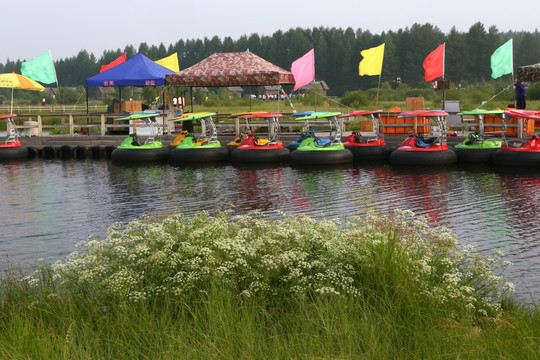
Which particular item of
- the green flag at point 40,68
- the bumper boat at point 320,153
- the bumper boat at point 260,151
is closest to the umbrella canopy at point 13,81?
the green flag at point 40,68

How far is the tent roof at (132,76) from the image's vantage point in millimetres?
32406

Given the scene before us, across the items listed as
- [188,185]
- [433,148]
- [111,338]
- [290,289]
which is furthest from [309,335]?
[433,148]

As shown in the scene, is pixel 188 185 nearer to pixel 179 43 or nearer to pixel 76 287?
pixel 76 287

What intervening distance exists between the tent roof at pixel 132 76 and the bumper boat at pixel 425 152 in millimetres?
13581

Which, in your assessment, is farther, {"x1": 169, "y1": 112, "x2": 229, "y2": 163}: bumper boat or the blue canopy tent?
the blue canopy tent

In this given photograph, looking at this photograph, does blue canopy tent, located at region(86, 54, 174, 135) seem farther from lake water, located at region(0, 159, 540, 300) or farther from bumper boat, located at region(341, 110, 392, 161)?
bumper boat, located at region(341, 110, 392, 161)

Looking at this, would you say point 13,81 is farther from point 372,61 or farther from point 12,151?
point 372,61

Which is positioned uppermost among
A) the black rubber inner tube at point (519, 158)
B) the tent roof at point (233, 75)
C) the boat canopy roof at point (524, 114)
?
the tent roof at point (233, 75)

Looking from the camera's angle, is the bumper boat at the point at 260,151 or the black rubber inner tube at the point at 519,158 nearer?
the black rubber inner tube at the point at 519,158

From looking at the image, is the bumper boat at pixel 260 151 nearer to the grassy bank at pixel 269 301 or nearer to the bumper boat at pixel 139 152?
the bumper boat at pixel 139 152

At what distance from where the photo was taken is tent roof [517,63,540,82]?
85.2ft

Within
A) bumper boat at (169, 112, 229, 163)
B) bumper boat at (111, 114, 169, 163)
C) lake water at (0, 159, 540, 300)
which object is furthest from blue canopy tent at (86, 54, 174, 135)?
lake water at (0, 159, 540, 300)

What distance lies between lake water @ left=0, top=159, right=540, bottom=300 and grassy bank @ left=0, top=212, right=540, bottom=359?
6.38ft

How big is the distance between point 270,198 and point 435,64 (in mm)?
14885
